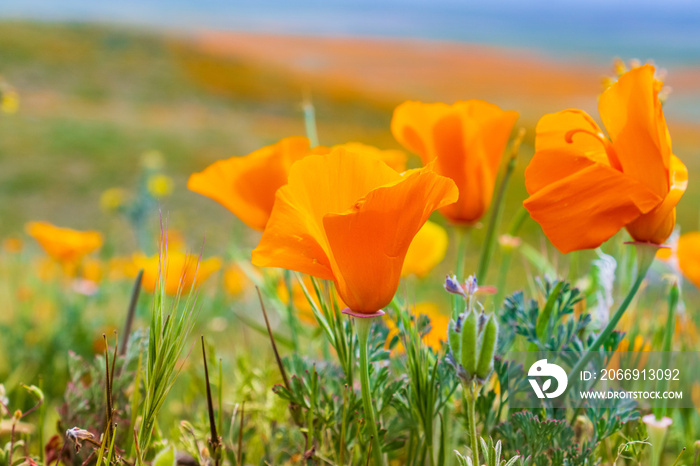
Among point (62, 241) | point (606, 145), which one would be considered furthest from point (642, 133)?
point (62, 241)

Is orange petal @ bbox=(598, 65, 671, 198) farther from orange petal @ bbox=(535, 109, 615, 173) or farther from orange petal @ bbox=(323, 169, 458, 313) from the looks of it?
orange petal @ bbox=(323, 169, 458, 313)

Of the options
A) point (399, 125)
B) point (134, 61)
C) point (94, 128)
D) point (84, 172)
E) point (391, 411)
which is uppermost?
point (134, 61)

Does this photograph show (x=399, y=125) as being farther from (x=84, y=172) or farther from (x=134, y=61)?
(x=134, y=61)

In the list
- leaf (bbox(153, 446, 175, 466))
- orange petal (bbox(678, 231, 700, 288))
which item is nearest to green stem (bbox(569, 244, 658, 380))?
leaf (bbox(153, 446, 175, 466))

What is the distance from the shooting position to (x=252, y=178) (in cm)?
74

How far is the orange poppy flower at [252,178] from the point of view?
2.40ft

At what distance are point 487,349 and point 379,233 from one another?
0.12 m

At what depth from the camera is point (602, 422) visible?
0.57 m

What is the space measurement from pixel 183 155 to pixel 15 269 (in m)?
8.86

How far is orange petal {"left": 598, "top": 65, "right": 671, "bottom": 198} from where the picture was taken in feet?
1.70

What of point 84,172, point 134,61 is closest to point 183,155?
point 84,172

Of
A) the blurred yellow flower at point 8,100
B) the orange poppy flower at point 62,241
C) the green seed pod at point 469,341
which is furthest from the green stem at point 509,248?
the orange poppy flower at point 62,241
